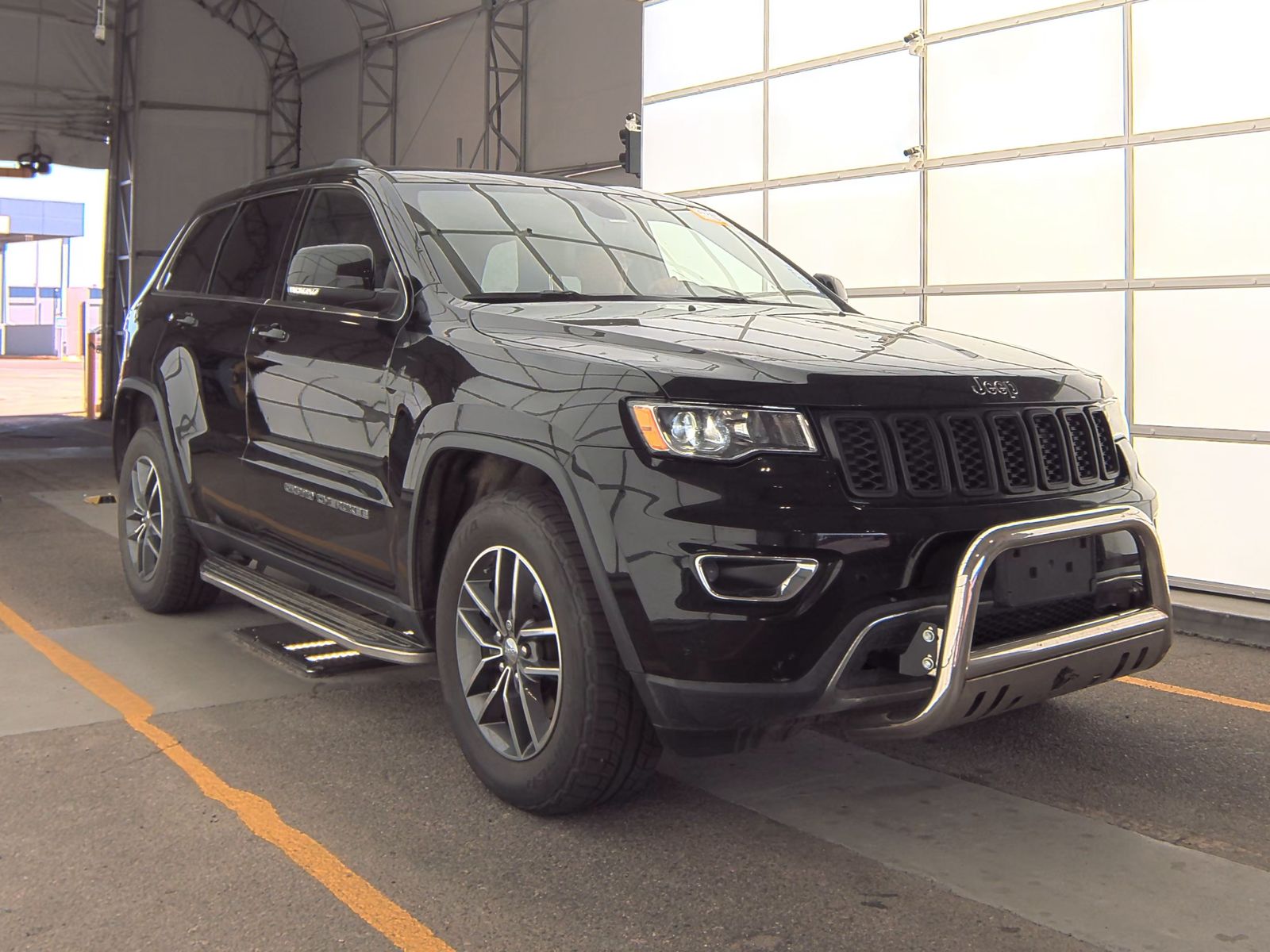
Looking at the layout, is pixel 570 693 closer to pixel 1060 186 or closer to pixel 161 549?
pixel 161 549

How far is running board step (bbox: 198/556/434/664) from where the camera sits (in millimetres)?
4016

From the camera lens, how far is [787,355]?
344 centimetres

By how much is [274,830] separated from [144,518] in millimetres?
2943

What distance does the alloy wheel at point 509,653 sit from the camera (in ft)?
11.6

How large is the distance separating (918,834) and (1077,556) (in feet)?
2.84

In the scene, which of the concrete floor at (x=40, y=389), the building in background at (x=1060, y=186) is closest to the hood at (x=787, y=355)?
the building in background at (x=1060, y=186)

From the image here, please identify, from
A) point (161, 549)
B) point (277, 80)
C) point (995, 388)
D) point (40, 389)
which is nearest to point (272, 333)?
point (161, 549)

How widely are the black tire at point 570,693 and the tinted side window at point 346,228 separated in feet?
3.60

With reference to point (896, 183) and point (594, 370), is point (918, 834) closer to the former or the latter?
point (594, 370)

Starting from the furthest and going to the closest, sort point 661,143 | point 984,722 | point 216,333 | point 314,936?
1. point 661,143
2. point 216,333
3. point 984,722
4. point 314,936

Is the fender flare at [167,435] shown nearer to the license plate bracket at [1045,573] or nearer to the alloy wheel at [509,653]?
the alloy wheel at [509,653]

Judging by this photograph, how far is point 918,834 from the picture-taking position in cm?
361

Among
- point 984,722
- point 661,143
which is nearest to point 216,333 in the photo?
point 984,722

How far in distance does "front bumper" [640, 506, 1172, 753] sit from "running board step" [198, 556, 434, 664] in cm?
109
